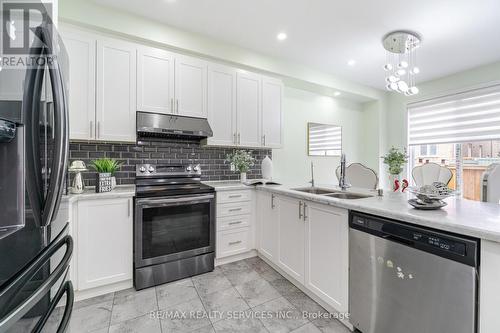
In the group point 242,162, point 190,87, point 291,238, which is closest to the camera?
point 291,238

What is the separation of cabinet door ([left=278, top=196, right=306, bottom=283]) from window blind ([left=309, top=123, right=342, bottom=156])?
7.09 ft

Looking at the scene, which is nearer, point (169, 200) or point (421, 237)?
point (421, 237)

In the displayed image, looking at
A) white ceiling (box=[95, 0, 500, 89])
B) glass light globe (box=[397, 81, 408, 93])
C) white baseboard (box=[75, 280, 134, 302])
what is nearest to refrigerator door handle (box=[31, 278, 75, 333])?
white baseboard (box=[75, 280, 134, 302])

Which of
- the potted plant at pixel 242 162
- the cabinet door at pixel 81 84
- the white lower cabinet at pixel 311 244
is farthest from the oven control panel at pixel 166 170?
the white lower cabinet at pixel 311 244

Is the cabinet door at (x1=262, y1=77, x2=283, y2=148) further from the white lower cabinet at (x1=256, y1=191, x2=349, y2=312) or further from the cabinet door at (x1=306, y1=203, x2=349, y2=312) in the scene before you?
the cabinet door at (x1=306, y1=203, x2=349, y2=312)

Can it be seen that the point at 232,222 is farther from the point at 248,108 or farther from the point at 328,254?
the point at 248,108

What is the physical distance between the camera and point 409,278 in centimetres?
125

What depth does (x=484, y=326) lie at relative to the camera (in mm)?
987

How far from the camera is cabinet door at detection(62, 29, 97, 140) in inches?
82.8

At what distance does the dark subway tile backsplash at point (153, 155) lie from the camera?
7.97 ft

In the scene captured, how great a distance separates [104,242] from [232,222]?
1.31 meters

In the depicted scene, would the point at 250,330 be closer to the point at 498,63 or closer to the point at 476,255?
the point at 476,255

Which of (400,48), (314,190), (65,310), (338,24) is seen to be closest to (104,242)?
(65,310)

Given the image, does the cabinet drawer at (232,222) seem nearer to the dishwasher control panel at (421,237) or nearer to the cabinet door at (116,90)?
the cabinet door at (116,90)
